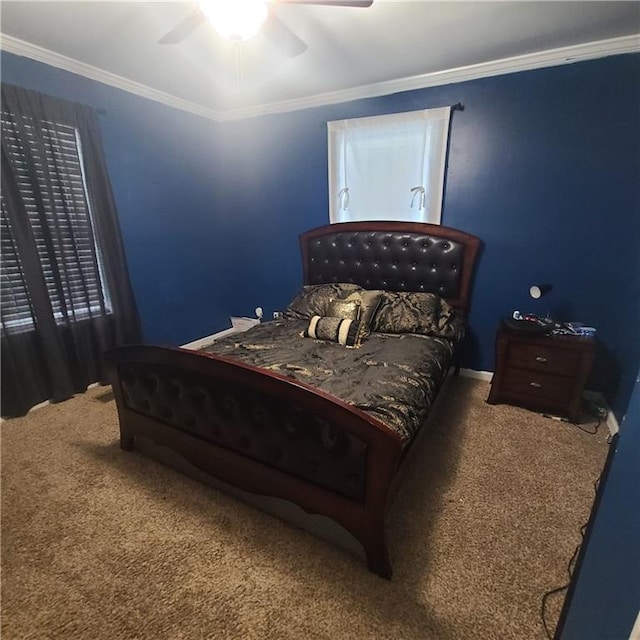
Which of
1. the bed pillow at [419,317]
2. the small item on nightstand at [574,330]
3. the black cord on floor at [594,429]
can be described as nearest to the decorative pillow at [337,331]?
the bed pillow at [419,317]

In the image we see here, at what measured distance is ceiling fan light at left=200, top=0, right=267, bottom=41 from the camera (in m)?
1.36

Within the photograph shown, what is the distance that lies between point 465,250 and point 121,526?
2.97m

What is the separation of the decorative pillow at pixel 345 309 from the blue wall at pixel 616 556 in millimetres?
1813

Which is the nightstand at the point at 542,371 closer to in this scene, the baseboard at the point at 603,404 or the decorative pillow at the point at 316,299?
the baseboard at the point at 603,404

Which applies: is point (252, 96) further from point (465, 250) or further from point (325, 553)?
point (325, 553)

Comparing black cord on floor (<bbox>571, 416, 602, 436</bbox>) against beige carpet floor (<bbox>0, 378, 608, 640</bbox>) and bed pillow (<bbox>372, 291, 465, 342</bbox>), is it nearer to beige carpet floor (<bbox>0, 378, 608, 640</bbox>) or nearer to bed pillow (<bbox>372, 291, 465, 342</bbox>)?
beige carpet floor (<bbox>0, 378, 608, 640</bbox>)

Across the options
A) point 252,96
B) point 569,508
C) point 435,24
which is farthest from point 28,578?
point 252,96

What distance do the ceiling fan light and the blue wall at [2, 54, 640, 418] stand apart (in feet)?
5.85

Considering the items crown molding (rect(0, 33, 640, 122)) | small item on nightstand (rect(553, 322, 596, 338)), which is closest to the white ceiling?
crown molding (rect(0, 33, 640, 122))

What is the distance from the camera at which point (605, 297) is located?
2.49 meters

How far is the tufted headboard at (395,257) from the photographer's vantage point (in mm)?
2863

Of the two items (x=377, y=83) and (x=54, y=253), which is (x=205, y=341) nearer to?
(x=54, y=253)

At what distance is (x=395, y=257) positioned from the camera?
10.0 ft

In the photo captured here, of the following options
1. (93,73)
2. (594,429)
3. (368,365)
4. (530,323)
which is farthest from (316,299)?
(93,73)
